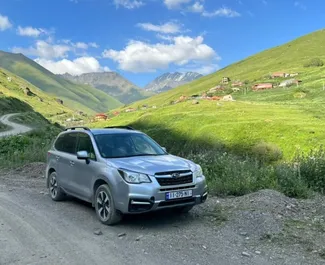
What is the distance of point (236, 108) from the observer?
295 ft

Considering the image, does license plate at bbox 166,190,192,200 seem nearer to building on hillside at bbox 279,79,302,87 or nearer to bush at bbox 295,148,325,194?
bush at bbox 295,148,325,194

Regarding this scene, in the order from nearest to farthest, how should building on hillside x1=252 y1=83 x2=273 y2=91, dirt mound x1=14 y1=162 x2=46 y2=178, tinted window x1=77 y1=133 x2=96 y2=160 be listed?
tinted window x1=77 y1=133 x2=96 y2=160 < dirt mound x1=14 y1=162 x2=46 y2=178 < building on hillside x1=252 y1=83 x2=273 y2=91

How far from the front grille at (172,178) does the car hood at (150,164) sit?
0.29ft

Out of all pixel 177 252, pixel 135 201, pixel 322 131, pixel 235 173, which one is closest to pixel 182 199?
pixel 135 201

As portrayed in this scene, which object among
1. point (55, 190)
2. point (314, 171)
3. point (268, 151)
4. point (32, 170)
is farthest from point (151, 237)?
point (268, 151)

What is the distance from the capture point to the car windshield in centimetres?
834

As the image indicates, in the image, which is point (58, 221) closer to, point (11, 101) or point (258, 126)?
point (258, 126)

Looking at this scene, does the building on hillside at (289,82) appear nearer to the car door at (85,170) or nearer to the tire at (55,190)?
the tire at (55,190)

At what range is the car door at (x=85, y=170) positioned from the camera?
826cm

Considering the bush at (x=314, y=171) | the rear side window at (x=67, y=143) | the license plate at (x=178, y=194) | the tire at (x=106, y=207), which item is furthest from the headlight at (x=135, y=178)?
the bush at (x=314, y=171)

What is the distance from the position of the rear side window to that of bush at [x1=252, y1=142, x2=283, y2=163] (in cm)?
4605

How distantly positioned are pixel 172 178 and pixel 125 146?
5.89 ft

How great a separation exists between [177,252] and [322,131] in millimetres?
57546

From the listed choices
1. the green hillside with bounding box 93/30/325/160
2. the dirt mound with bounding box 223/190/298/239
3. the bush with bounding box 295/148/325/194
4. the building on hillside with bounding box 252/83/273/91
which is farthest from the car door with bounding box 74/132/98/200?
the building on hillside with bounding box 252/83/273/91
